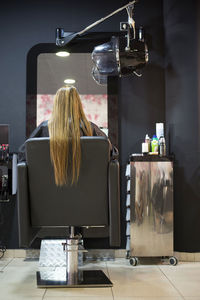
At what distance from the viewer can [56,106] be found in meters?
2.54

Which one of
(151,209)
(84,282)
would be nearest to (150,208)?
(151,209)

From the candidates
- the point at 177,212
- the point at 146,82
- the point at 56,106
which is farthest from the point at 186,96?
the point at 56,106

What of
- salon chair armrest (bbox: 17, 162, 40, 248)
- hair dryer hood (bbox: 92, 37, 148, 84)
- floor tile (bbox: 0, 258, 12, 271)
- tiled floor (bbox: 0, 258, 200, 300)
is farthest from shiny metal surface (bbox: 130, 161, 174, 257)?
salon chair armrest (bbox: 17, 162, 40, 248)

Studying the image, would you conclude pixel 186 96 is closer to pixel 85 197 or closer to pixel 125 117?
pixel 125 117

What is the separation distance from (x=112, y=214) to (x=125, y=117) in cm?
195

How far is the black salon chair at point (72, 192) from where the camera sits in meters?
2.38

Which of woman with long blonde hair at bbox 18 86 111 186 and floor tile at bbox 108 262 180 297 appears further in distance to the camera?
floor tile at bbox 108 262 180 297

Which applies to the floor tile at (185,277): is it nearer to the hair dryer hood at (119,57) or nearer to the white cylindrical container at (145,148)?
the white cylindrical container at (145,148)

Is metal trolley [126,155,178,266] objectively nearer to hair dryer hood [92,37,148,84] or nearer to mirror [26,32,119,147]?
mirror [26,32,119,147]

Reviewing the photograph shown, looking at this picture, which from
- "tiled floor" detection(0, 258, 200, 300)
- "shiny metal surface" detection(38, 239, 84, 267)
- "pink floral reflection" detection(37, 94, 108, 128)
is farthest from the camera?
"pink floral reflection" detection(37, 94, 108, 128)

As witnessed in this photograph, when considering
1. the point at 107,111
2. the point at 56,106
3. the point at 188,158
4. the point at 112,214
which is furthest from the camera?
the point at 107,111

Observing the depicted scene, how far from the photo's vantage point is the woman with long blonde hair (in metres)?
2.36

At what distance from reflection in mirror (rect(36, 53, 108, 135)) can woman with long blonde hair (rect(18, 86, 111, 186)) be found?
1.53 meters

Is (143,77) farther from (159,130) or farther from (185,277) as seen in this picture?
(185,277)
